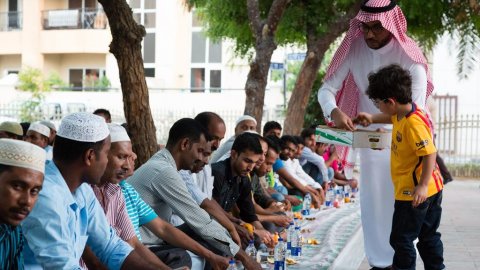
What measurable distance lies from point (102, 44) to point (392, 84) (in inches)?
1086

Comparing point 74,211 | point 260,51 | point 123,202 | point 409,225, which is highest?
point 260,51

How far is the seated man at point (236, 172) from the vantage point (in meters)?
6.98

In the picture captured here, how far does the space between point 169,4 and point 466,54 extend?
18591 mm

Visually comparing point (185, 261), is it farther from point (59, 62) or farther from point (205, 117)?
point (59, 62)

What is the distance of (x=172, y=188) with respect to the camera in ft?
18.1

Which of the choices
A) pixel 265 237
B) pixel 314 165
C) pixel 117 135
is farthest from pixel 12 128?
pixel 314 165

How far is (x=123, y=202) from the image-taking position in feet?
15.7

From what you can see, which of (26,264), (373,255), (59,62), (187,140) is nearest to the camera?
(26,264)

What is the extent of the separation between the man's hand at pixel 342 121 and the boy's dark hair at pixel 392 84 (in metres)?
0.28

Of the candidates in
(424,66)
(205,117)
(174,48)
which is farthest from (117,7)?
(174,48)

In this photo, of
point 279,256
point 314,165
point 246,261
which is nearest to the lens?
point 246,261

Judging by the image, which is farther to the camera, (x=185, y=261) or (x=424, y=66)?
(x=424, y=66)

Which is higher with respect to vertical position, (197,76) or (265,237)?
(197,76)

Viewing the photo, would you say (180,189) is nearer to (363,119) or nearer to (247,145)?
(363,119)
